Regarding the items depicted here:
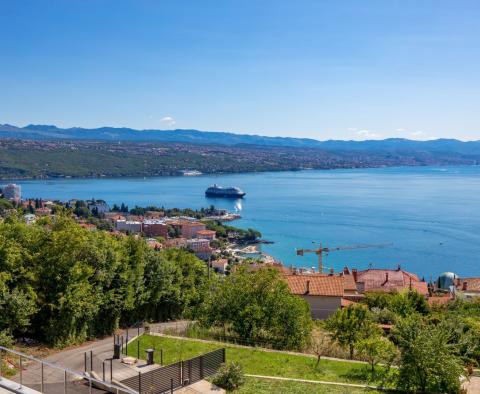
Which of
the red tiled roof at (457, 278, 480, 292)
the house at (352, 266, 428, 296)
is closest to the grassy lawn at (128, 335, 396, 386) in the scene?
the house at (352, 266, 428, 296)

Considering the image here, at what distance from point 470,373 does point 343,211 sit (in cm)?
9240

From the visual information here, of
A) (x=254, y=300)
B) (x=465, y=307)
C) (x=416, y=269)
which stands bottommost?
(x=416, y=269)

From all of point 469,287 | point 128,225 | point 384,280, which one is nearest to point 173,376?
point 384,280

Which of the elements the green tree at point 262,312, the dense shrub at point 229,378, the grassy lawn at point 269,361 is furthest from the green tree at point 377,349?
the dense shrub at point 229,378

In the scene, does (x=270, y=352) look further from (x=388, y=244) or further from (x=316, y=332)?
(x=388, y=244)

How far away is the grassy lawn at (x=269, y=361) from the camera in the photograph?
36.0 feet

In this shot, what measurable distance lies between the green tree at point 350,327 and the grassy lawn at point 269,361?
93cm

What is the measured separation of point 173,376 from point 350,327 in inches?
215

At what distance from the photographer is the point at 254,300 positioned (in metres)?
14.5

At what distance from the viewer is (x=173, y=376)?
923 centimetres

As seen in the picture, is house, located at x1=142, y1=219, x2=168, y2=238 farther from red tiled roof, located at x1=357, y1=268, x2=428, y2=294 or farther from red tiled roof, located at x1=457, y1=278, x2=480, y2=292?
red tiled roof, located at x1=457, y1=278, x2=480, y2=292

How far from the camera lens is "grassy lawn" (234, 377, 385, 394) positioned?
9.57 meters

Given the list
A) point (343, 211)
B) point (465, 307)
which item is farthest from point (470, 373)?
point (343, 211)

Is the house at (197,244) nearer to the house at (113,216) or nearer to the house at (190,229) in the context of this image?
the house at (190,229)
